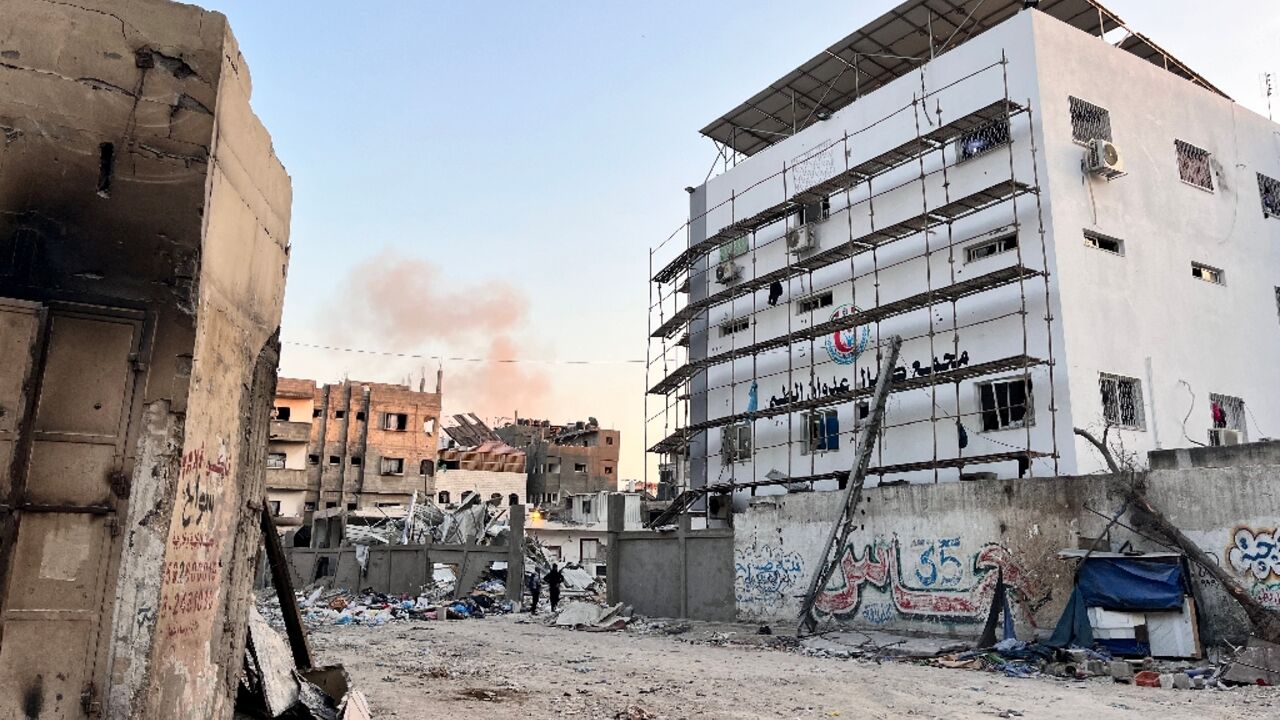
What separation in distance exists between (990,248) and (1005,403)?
331 cm

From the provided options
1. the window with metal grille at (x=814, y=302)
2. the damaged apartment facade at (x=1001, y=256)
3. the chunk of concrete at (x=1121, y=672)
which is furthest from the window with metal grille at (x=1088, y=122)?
the chunk of concrete at (x=1121, y=672)

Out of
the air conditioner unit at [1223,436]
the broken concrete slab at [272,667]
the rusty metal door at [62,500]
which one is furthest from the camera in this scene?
the air conditioner unit at [1223,436]

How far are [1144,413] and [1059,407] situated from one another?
2268 millimetres

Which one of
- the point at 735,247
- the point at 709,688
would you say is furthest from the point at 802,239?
the point at 709,688

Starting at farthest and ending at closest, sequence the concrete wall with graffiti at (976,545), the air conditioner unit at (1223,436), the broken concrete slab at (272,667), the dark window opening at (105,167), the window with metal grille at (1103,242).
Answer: the window with metal grille at (1103,242)
the air conditioner unit at (1223,436)
the concrete wall with graffiti at (976,545)
the broken concrete slab at (272,667)
the dark window opening at (105,167)

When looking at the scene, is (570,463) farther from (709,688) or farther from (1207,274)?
(709,688)

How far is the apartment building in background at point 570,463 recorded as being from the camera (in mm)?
60750

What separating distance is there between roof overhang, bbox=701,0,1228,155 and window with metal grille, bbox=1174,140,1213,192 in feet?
7.86

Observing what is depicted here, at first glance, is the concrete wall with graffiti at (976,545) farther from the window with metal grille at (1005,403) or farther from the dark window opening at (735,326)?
the dark window opening at (735,326)

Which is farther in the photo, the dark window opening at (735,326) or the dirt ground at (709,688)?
the dark window opening at (735,326)

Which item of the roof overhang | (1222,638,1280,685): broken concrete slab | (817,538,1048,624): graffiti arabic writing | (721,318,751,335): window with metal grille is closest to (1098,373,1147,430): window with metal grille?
(817,538,1048,624): graffiti arabic writing

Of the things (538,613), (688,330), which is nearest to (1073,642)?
(538,613)

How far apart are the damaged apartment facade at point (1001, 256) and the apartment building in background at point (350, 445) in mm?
31658

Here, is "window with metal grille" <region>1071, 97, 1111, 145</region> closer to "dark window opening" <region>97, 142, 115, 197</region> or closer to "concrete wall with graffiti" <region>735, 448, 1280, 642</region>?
"concrete wall with graffiti" <region>735, 448, 1280, 642</region>
